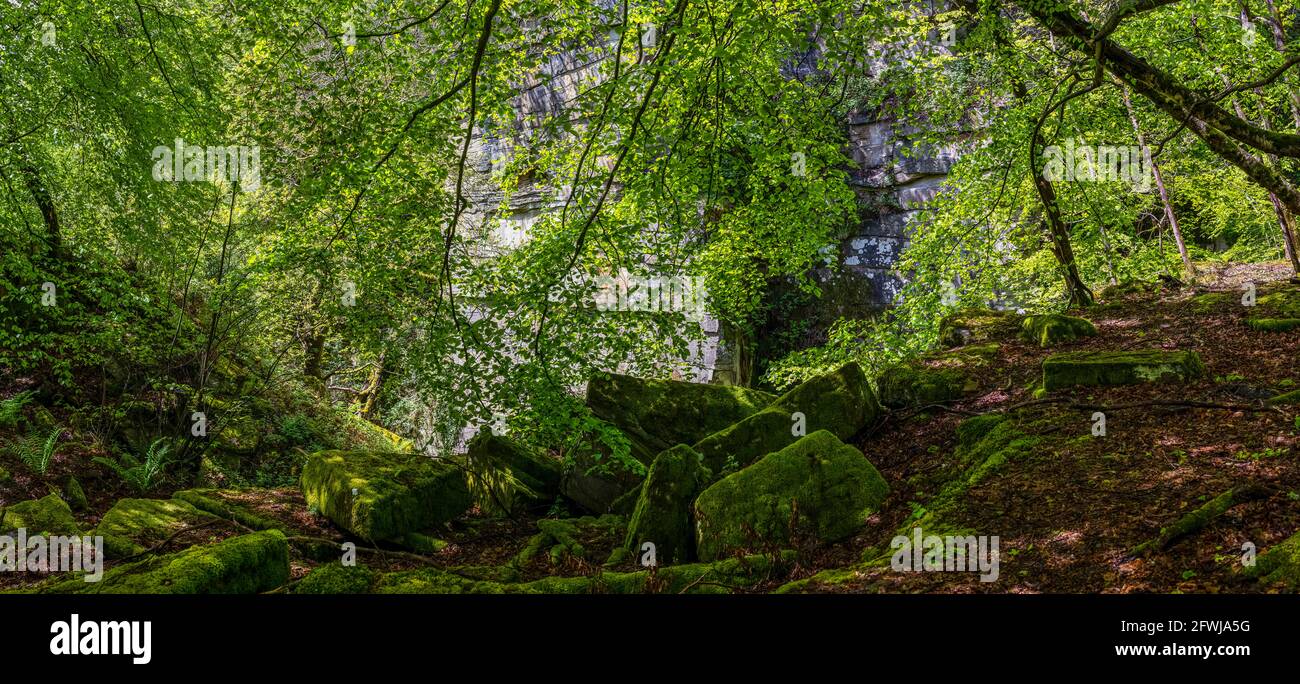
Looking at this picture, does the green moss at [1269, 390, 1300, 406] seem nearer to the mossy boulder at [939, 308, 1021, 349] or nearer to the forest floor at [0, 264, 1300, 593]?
the forest floor at [0, 264, 1300, 593]

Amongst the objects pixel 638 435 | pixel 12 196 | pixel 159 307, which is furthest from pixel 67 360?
pixel 638 435

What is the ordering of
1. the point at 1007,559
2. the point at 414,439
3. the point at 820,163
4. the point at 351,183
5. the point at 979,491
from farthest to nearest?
the point at 414,439, the point at 820,163, the point at 351,183, the point at 979,491, the point at 1007,559

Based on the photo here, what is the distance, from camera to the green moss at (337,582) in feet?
16.1

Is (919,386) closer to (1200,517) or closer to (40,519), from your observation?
(1200,517)

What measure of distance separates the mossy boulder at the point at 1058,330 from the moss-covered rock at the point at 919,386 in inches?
82.7

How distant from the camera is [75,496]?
9172 mm

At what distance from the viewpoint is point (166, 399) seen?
40.5ft

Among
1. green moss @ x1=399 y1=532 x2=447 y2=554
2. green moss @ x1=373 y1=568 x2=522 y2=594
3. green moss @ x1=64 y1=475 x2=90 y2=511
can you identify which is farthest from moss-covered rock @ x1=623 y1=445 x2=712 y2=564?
green moss @ x1=64 y1=475 x2=90 y2=511

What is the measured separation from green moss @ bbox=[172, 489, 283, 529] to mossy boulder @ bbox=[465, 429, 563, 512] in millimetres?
2889

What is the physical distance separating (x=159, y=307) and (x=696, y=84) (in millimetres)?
9690

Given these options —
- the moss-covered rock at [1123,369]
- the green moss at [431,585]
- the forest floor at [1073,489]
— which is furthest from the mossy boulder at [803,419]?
the green moss at [431,585]

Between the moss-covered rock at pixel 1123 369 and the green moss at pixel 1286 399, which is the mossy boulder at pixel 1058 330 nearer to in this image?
the moss-covered rock at pixel 1123 369

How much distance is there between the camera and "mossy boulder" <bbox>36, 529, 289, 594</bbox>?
4.40 m
